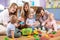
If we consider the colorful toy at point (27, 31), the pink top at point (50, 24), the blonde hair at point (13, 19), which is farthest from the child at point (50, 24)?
the blonde hair at point (13, 19)

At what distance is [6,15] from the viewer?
3.47 feet

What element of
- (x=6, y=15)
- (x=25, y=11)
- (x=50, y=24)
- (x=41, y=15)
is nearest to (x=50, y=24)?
(x=50, y=24)

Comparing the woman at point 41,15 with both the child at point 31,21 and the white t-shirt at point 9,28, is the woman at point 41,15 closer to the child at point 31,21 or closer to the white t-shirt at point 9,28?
the child at point 31,21

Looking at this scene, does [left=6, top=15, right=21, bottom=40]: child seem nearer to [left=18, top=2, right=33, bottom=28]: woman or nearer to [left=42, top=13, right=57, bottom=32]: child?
[left=18, top=2, right=33, bottom=28]: woman

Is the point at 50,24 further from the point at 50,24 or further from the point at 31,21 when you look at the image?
the point at 31,21

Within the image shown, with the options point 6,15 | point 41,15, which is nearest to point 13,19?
point 6,15

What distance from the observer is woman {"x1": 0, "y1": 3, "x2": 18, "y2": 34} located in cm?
105

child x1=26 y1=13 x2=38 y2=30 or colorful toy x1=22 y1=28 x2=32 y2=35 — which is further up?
child x1=26 y1=13 x2=38 y2=30

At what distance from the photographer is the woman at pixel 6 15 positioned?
1055mm

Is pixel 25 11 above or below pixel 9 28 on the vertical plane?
above

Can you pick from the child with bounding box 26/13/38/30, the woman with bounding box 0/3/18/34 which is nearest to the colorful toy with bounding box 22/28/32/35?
the child with bounding box 26/13/38/30

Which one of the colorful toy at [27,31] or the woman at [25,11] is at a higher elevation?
the woman at [25,11]

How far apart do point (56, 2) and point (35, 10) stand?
6.8 inches

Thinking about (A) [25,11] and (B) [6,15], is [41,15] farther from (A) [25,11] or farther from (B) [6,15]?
(B) [6,15]
